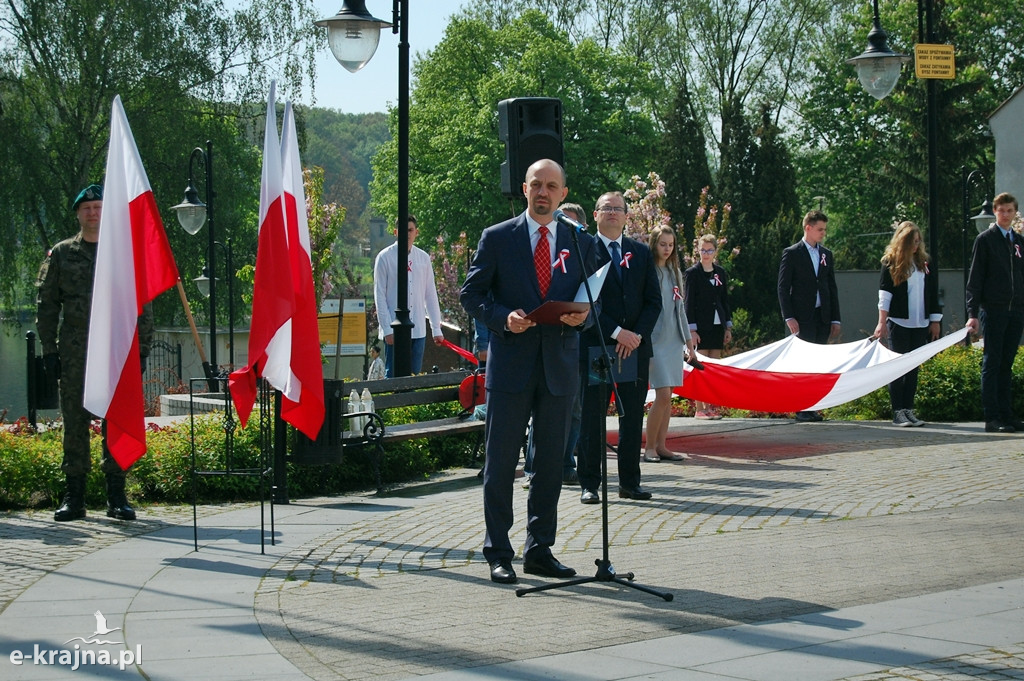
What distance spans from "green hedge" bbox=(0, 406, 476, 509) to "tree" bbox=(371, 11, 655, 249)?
46.1 m

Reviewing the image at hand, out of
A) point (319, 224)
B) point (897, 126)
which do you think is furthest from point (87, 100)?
point (897, 126)

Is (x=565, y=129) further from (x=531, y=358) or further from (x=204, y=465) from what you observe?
(x=531, y=358)

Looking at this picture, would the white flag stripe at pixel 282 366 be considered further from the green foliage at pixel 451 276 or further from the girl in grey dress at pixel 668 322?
the green foliage at pixel 451 276

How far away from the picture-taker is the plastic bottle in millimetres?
10352

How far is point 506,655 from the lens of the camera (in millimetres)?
5051

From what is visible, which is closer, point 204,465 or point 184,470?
point 184,470

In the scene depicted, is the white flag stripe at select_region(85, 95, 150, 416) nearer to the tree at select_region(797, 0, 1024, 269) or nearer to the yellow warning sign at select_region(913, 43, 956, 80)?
the yellow warning sign at select_region(913, 43, 956, 80)

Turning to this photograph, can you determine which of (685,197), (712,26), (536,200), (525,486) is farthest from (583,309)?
(712,26)

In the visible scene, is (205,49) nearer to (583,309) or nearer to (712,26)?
(712,26)

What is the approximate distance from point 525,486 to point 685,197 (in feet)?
156

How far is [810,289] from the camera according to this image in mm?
14125

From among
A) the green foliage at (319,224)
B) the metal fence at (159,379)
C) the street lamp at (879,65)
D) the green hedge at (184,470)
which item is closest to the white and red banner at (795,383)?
the green hedge at (184,470)

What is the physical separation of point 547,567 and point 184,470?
414cm

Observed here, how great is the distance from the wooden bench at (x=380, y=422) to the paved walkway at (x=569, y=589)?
0.41 meters
